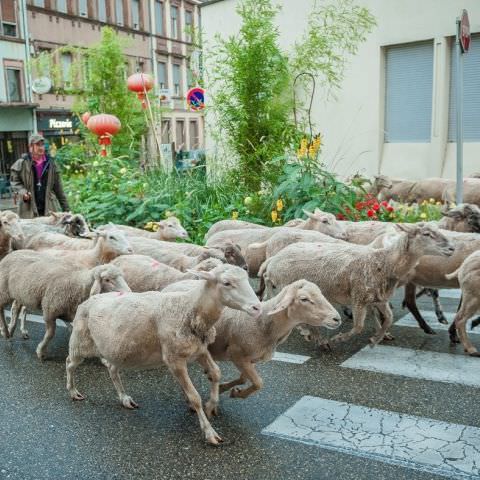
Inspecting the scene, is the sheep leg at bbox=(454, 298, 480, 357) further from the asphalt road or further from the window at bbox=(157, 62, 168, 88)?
the window at bbox=(157, 62, 168, 88)

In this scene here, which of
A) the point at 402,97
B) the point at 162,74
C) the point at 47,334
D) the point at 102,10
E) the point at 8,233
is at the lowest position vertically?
the point at 47,334

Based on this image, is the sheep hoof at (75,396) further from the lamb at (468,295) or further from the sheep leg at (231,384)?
the lamb at (468,295)

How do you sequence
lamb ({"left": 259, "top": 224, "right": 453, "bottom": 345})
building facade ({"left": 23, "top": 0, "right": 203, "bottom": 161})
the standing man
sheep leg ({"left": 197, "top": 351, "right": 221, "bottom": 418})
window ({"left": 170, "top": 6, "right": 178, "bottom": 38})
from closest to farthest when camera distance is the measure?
sheep leg ({"left": 197, "top": 351, "right": 221, "bottom": 418}) < lamb ({"left": 259, "top": 224, "right": 453, "bottom": 345}) < the standing man < building facade ({"left": 23, "top": 0, "right": 203, "bottom": 161}) < window ({"left": 170, "top": 6, "right": 178, "bottom": 38})

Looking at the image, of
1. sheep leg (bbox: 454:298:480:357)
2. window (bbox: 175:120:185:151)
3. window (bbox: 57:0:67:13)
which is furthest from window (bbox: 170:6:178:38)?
sheep leg (bbox: 454:298:480:357)

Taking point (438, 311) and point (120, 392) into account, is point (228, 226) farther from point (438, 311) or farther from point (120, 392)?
point (120, 392)

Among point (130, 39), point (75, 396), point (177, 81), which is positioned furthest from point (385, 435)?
point (177, 81)

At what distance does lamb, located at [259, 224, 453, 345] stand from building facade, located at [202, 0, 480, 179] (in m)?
8.31

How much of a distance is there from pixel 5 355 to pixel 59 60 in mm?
30084

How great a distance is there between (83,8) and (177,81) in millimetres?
9457

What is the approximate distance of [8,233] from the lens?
7449 mm

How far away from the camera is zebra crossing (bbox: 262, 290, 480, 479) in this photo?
383cm

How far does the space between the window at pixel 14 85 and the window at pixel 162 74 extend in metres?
11.4

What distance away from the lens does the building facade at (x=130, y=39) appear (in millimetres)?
33375

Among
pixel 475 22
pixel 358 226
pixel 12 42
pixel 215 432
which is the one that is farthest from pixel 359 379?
pixel 12 42
